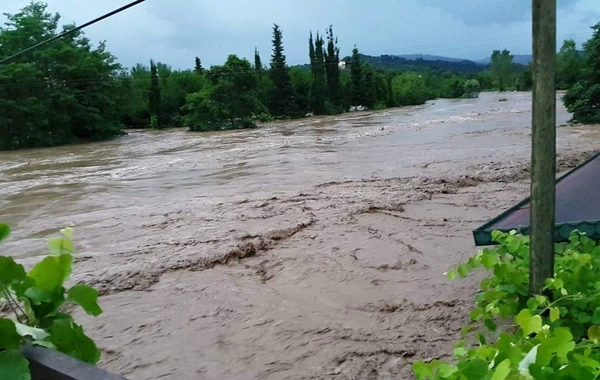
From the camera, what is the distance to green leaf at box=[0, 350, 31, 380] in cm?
106

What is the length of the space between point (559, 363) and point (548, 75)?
3.73 ft

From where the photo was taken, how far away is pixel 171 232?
7.43 meters

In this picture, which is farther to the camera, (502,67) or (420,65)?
(420,65)

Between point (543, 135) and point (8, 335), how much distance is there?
1.86 m

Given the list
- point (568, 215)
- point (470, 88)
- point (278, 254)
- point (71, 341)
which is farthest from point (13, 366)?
point (470, 88)

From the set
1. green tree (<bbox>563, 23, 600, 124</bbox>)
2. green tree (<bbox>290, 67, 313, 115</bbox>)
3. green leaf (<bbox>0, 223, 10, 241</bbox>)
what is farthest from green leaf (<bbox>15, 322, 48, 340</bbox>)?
green tree (<bbox>290, 67, 313, 115</bbox>)

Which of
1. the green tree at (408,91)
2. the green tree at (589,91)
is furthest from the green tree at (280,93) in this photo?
the green tree at (589,91)

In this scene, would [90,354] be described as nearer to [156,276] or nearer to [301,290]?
[301,290]

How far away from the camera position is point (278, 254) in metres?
6.22

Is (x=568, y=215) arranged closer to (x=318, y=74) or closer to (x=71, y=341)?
(x=71, y=341)

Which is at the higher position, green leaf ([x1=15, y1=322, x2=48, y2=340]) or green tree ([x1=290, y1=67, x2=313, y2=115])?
green tree ([x1=290, y1=67, x2=313, y2=115])

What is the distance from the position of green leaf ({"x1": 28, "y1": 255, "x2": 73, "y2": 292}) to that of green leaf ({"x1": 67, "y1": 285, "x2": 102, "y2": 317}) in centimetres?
4

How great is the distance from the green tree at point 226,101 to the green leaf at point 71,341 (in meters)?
29.3

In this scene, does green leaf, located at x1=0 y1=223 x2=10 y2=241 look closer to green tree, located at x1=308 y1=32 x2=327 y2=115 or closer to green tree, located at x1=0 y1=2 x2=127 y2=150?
green tree, located at x1=0 y1=2 x2=127 y2=150
